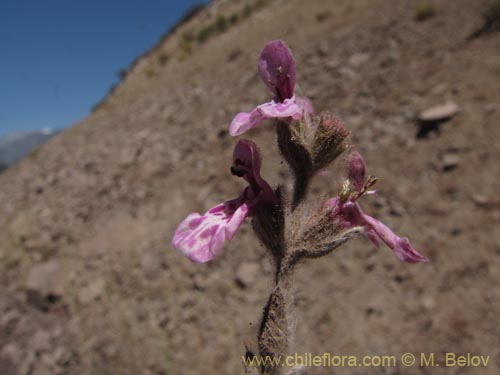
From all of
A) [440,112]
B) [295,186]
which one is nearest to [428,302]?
[440,112]

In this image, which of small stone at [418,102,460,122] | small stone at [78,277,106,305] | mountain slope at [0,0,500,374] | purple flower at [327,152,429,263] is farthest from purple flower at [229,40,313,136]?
small stone at [78,277,106,305]

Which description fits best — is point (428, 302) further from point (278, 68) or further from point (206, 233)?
point (206, 233)

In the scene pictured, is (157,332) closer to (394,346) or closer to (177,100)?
(394,346)

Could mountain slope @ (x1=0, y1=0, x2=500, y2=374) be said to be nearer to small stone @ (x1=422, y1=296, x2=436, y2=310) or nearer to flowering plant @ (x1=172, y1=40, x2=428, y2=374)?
small stone @ (x1=422, y1=296, x2=436, y2=310)

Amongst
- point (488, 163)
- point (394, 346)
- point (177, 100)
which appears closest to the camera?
point (394, 346)

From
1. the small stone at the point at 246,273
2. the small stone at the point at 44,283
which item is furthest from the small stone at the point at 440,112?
the small stone at the point at 44,283

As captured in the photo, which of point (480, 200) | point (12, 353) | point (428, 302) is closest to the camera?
point (428, 302)

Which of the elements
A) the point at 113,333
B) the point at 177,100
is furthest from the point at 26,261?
the point at 177,100
